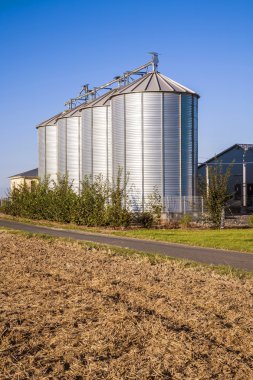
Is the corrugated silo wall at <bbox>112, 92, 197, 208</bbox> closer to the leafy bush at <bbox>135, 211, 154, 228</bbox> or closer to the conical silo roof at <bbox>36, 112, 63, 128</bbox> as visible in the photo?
the leafy bush at <bbox>135, 211, 154, 228</bbox>

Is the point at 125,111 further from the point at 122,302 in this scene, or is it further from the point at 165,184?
the point at 122,302

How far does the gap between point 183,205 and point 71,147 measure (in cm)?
1342

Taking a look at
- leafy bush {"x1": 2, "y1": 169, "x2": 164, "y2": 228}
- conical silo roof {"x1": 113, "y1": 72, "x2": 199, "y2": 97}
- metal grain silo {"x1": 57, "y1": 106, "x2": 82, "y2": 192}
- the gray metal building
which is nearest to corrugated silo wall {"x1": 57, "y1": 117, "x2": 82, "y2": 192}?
metal grain silo {"x1": 57, "y1": 106, "x2": 82, "y2": 192}

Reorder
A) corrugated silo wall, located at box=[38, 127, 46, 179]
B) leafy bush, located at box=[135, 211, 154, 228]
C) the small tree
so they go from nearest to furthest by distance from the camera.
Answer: the small tree → leafy bush, located at box=[135, 211, 154, 228] → corrugated silo wall, located at box=[38, 127, 46, 179]

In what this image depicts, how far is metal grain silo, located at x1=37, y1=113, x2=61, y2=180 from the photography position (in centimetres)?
4862

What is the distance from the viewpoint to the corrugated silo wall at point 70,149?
42.2 metres

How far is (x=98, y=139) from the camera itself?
38938 millimetres

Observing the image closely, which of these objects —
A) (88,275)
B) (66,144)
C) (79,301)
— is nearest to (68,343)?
Answer: (79,301)

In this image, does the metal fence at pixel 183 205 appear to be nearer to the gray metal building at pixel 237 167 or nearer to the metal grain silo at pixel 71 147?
the metal grain silo at pixel 71 147

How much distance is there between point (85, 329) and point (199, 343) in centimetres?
169

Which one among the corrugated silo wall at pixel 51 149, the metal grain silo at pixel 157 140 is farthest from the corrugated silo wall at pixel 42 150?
the metal grain silo at pixel 157 140

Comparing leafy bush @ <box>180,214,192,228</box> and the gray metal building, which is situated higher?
the gray metal building

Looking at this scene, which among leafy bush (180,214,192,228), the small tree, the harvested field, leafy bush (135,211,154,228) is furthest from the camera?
leafy bush (135,211,154,228)

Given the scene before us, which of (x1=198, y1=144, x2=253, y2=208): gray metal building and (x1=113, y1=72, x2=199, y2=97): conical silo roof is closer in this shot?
(x1=113, y1=72, x2=199, y2=97): conical silo roof
